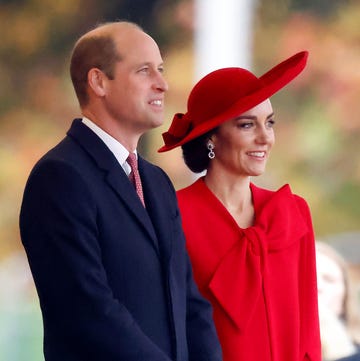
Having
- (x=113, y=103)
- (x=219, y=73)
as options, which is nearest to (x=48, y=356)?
(x=113, y=103)

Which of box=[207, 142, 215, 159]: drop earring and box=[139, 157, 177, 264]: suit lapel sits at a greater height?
box=[207, 142, 215, 159]: drop earring

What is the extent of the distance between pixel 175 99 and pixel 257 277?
50.8 inches

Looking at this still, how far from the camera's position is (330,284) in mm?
3477

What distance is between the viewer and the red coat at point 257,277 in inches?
84.6

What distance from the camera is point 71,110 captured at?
3.21 metres

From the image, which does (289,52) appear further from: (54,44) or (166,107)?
(54,44)

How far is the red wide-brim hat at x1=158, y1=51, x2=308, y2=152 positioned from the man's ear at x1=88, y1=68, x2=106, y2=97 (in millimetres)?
447

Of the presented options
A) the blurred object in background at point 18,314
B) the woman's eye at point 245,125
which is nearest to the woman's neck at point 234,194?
the woman's eye at point 245,125

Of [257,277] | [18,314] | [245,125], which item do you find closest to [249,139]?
[245,125]

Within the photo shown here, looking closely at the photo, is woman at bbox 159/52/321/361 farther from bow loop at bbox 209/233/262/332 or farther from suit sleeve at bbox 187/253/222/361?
suit sleeve at bbox 187/253/222/361

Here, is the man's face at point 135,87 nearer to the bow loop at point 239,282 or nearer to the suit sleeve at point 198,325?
the suit sleeve at point 198,325

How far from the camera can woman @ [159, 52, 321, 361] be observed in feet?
7.07

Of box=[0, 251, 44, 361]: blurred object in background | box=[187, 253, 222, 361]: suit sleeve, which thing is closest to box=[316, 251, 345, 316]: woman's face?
box=[0, 251, 44, 361]: blurred object in background

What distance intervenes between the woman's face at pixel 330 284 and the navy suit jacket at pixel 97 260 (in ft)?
5.43
